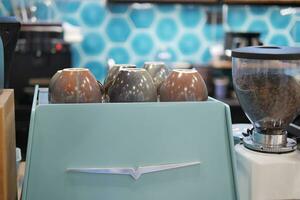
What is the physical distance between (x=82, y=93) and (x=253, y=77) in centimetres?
43

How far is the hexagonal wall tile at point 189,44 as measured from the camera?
10.0 ft

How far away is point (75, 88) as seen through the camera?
2.85 ft

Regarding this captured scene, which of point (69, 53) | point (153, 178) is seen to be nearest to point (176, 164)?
point (153, 178)

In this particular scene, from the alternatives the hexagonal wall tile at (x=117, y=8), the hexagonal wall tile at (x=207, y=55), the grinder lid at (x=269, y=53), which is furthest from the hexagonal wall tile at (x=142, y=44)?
the grinder lid at (x=269, y=53)

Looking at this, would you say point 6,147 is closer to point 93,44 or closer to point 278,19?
point 93,44

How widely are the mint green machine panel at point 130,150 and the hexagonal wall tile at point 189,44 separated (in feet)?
7.30

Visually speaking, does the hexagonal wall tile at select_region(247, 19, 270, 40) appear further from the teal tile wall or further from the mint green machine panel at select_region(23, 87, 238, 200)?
the mint green machine panel at select_region(23, 87, 238, 200)

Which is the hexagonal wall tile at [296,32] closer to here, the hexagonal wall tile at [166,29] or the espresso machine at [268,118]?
the hexagonal wall tile at [166,29]

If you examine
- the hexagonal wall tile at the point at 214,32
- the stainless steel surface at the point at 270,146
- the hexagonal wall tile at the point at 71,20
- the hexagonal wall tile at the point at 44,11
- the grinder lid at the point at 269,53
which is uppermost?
the hexagonal wall tile at the point at 44,11

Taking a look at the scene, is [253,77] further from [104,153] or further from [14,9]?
[14,9]

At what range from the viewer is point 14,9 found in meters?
2.85

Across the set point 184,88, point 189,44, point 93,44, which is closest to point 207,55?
point 189,44

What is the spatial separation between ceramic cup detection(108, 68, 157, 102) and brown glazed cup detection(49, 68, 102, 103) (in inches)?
1.5

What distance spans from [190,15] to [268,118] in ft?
6.88
